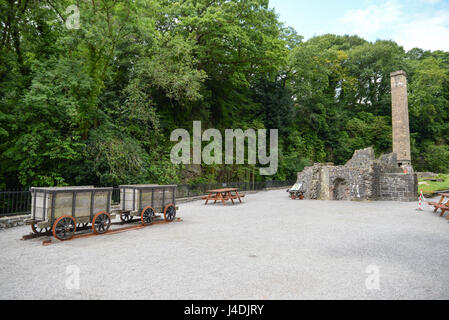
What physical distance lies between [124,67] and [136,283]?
20505 mm

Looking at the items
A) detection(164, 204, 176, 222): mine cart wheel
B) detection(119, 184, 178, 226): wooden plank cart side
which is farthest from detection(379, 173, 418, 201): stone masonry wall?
detection(119, 184, 178, 226): wooden plank cart side

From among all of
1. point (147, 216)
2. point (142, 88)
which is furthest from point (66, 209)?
point (142, 88)

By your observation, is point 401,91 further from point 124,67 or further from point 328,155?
point 124,67

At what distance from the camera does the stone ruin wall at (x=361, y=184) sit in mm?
19312

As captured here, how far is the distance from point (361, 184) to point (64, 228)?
60.7 ft

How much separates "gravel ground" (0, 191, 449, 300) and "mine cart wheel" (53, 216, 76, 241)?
23 cm

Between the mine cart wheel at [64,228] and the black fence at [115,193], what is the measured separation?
121 inches

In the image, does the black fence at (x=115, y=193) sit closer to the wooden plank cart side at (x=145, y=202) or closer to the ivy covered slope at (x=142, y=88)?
the ivy covered slope at (x=142, y=88)

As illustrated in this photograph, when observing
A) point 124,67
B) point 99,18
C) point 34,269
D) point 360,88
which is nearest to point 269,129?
point 124,67

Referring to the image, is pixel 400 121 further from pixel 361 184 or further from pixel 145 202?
pixel 145 202

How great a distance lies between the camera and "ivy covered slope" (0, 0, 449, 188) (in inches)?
535

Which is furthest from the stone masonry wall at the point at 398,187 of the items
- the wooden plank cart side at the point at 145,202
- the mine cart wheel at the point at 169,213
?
the wooden plank cart side at the point at 145,202

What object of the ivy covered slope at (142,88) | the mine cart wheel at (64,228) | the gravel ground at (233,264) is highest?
the ivy covered slope at (142,88)
